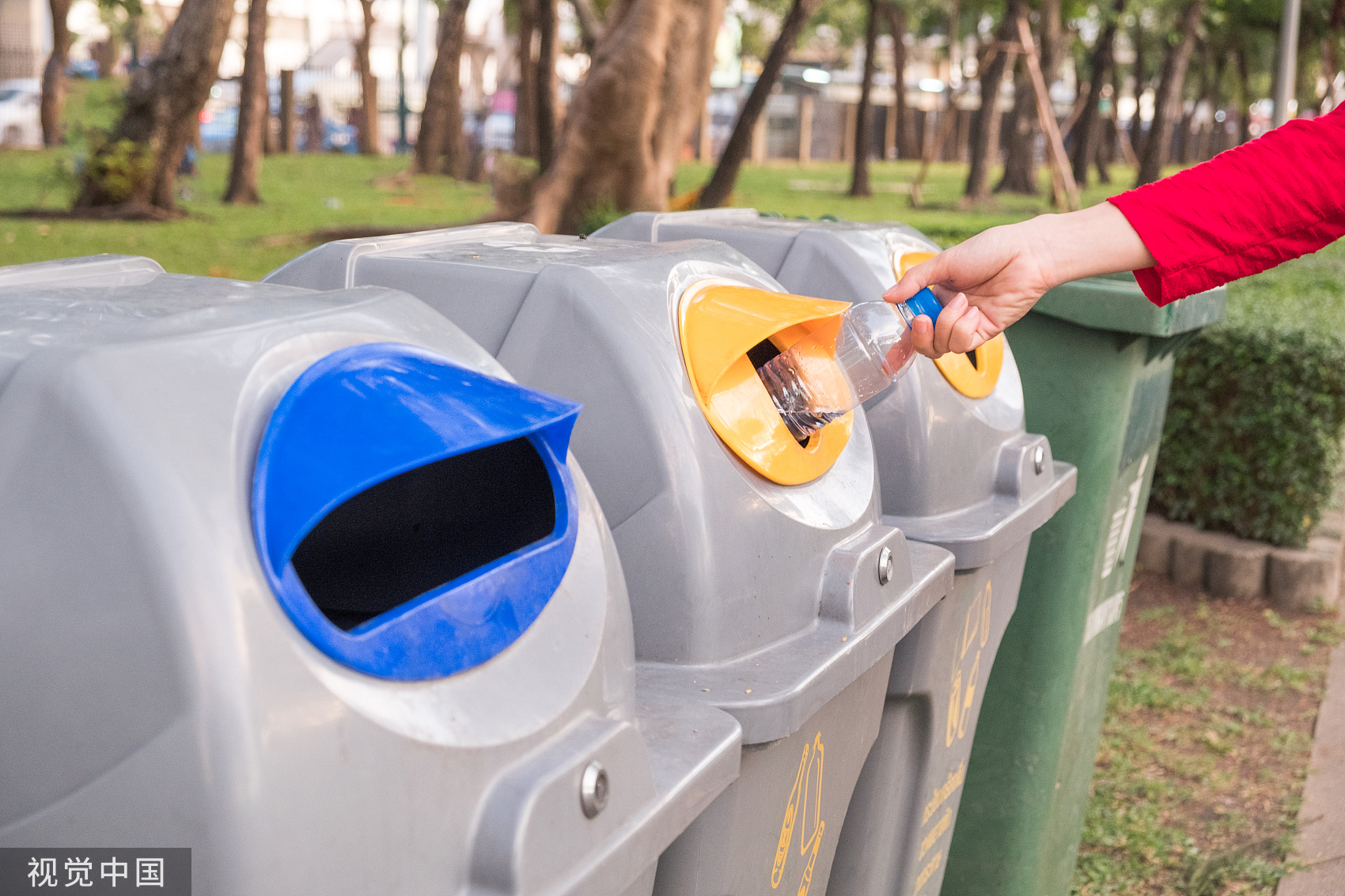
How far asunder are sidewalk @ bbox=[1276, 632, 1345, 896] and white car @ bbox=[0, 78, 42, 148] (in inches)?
968

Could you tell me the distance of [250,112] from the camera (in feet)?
46.7

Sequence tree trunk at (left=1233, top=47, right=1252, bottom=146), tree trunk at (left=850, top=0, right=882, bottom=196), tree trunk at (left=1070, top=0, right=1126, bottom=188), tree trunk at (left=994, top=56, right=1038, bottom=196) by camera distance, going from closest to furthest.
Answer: tree trunk at (left=1070, top=0, right=1126, bottom=188)
tree trunk at (left=994, top=56, right=1038, bottom=196)
tree trunk at (left=850, top=0, right=882, bottom=196)
tree trunk at (left=1233, top=47, right=1252, bottom=146)

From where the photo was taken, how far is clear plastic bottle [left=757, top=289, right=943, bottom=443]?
1668 millimetres

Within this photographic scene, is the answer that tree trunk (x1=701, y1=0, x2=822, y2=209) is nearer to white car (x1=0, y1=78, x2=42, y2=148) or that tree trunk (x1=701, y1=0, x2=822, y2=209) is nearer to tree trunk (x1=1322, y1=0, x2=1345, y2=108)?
tree trunk (x1=1322, y1=0, x2=1345, y2=108)

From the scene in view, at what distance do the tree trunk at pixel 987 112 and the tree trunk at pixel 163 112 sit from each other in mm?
10367

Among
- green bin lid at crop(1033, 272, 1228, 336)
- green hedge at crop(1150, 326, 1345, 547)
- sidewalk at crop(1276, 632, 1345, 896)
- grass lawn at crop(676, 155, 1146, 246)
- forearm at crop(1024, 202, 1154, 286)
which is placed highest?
grass lawn at crop(676, 155, 1146, 246)

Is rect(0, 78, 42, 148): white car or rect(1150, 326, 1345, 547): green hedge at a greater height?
rect(0, 78, 42, 148): white car

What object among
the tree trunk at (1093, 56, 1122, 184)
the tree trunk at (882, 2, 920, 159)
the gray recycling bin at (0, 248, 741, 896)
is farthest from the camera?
the tree trunk at (882, 2, 920, 159)

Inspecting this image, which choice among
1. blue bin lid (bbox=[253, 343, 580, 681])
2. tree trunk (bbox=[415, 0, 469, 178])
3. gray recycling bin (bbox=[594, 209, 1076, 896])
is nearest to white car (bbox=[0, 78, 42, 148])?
tree trunk (bbox=[415, 0, 469, 178])

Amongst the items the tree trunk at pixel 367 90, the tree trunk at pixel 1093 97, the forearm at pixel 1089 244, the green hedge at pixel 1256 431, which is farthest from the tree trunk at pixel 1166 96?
the forearm at pixel 1089 244

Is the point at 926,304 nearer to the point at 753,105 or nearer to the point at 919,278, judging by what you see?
the point at 919,278

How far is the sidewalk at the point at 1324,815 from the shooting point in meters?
3.23

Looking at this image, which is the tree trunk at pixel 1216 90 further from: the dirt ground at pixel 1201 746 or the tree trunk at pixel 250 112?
the dirt ground at pixel 1201 746

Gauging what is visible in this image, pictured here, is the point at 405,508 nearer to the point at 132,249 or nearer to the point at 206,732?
the point at 206,732
